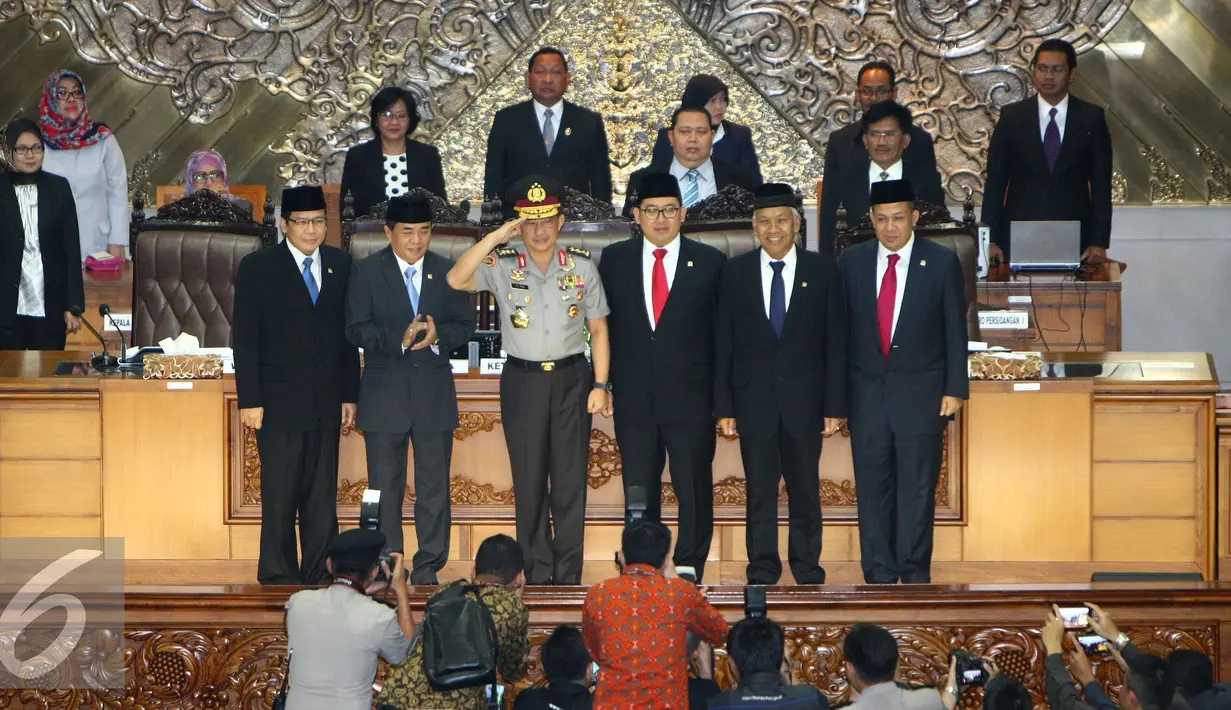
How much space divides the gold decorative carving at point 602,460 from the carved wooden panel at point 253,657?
115 centimetres

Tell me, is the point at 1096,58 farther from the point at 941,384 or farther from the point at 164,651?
the point at 164,651

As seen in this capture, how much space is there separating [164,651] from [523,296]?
1.54 metres

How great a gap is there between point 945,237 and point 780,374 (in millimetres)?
1536

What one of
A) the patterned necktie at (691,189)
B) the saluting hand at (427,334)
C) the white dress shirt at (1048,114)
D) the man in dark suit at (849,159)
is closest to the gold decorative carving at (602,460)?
the saluting hand at (427,334)

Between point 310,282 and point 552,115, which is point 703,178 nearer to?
point 552,115

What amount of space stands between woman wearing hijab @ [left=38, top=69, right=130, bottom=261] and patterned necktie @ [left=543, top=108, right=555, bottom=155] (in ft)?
7.66

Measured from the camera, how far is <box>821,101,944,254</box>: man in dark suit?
22.2 ft

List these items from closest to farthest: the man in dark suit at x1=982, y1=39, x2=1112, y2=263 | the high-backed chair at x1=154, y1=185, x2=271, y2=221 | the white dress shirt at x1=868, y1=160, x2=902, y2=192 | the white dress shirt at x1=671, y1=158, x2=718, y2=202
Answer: the white dress shirt at x1=671, y1=158, x2=718, y2=202, the white dress shirt at x1=868, y1=160, x2=902, y2=192, the man in dark suit at x1=982, y1=39, x2=1112, y2=263, the high-backed chair at x1=154, y1=185, x2=271, y2=221

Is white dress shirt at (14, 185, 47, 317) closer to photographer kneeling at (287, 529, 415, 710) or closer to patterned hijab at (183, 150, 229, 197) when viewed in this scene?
patterned hijab at (183, 150, 229, 197)

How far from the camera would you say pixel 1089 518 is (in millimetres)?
5516

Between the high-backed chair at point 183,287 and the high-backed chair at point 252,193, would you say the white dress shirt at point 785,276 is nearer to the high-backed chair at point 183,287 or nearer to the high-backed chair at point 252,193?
the high-backed chair at point 183,287

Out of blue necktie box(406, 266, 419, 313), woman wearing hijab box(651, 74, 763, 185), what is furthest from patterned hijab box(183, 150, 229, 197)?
blue necktie box(406, 266, 419, 313)

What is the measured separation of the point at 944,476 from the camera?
5570 millimetres

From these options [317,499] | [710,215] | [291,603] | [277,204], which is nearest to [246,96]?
[277,204]
